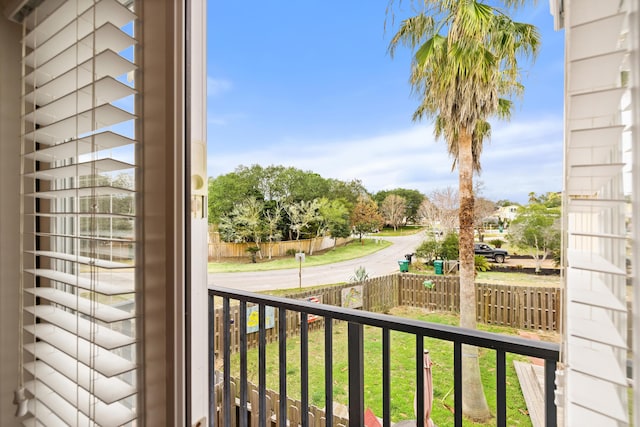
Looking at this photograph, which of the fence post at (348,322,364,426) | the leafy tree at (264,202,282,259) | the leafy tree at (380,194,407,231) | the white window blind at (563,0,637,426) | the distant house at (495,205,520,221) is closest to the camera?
the white window blind at (563,0,637,426)

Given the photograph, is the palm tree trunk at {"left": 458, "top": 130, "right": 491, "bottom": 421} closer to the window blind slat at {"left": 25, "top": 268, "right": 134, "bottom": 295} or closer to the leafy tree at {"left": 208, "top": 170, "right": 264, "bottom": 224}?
the leafy tree at {"left": 208, "top": 170, "right": 264, "bottom": 224}

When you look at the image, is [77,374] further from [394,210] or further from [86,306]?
[394,210]

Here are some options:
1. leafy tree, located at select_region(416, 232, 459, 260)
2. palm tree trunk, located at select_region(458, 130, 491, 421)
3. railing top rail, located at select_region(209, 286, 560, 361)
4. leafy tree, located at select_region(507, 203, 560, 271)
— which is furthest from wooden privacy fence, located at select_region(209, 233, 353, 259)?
railing top rail, located at select_region(209, 286, 560, 361)

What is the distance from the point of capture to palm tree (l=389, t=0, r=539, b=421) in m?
3.45

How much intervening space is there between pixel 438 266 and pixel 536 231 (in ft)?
3.54

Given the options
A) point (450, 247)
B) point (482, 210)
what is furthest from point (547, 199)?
point (450, 247)

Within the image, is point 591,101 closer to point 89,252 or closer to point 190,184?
point 190,184

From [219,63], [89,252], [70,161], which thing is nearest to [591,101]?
[89,252]

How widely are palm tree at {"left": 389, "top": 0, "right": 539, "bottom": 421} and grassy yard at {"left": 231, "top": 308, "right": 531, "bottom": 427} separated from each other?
26cm

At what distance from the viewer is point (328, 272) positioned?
4102mm

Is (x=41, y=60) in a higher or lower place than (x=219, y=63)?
lower

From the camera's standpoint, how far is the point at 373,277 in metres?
4.16

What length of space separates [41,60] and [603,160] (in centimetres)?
90

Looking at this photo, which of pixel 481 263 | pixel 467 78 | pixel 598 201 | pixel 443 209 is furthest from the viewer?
pixel 443 209
